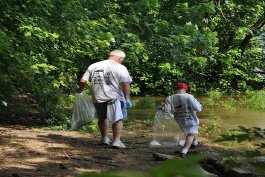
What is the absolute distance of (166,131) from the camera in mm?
8016

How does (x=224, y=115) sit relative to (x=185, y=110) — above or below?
below

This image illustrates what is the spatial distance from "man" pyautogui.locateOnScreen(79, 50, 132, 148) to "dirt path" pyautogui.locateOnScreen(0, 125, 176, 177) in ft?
1.48

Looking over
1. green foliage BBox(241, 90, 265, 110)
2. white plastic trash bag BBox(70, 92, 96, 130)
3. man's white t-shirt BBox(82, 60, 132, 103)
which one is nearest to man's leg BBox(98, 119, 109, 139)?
man's white t-shirt BBox(82, 60, 132, 103)

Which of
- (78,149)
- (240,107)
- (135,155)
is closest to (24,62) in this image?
(78,149)

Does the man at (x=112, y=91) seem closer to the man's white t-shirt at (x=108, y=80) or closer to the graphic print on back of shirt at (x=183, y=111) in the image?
the man's white t-shirt at (x=108, y=80)

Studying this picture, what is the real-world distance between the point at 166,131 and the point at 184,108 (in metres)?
0.74

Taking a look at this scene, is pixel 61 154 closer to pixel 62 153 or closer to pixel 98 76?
pixel 62 153

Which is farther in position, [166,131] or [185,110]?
[166,131]

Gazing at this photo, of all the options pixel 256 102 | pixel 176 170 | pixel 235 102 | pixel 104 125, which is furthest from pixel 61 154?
pixel 235 102

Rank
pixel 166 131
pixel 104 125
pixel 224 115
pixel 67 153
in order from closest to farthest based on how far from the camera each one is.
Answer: pixel 67 153
pixel 104 125
pixel 166 131
pixel 224 115

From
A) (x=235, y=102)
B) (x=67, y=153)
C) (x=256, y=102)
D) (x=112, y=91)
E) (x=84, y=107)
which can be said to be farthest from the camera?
(x=235, y=102)

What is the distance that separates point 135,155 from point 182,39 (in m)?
3.85

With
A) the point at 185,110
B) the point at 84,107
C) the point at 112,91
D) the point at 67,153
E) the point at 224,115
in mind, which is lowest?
the point at 224,115

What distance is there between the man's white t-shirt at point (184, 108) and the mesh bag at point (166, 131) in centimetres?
27
